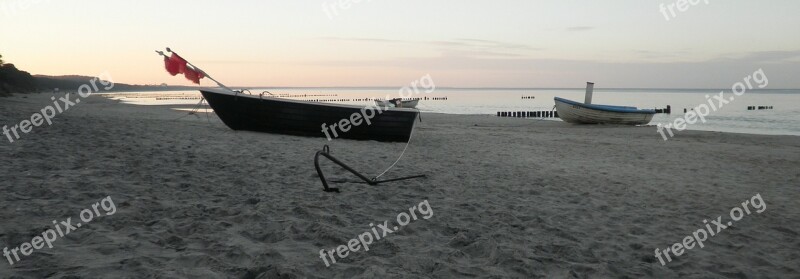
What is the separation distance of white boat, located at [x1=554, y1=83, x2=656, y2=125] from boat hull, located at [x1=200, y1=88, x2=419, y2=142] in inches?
603

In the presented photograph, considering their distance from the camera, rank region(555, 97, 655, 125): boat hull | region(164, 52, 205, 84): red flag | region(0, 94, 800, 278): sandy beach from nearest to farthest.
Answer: region(0, 94, 800, 278): sandy beach → region(164, 52, 205, 84): red flag → region(555, 97, 655, 125): boat hull

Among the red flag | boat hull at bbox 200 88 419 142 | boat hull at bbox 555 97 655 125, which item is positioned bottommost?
boat hull at bbox 555 97 655 125

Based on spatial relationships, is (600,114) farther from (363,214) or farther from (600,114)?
(363,214)

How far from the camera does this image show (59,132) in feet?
30.4

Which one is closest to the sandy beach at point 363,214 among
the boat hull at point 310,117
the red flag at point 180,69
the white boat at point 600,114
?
the red flag at point 180,69

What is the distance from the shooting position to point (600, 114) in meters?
24.4

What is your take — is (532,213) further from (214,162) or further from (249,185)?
(214,162)

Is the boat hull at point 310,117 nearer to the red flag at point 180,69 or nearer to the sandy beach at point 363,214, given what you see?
the red flag at point 180,69

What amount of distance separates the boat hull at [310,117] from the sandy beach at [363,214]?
10.6ft

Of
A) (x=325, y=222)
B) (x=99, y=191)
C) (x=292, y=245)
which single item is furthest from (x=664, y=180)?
(x=99, y=191)

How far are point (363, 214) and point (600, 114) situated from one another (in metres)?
22.5

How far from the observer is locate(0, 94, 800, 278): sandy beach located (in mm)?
3506

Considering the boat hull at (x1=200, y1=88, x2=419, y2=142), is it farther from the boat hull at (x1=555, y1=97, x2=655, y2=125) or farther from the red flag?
the boat hull at (x1=555, y1=97, x2=655, y2=125)

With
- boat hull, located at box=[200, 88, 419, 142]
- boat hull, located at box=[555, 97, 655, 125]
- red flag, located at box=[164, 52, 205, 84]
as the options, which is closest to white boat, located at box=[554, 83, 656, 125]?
boat hull, located at box=[555, 97, 655, 125]
